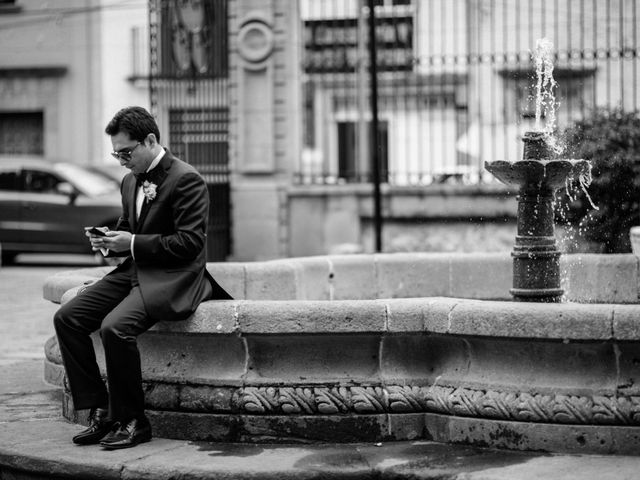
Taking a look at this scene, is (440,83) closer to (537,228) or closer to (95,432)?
(537,228)

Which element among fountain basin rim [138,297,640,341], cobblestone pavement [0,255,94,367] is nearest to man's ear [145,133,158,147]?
fountain basin rim [138,297,640,341]

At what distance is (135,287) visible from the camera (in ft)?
20.5

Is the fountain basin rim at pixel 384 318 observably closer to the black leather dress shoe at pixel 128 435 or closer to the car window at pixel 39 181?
the black leather dress shoe at pixel 128 435

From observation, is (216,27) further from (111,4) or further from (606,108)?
(111,4)

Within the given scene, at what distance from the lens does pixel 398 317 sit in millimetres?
5891

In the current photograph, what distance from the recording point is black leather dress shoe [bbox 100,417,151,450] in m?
5.91

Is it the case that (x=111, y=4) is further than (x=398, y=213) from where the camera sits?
Yes

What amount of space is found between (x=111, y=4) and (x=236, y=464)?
23.3m

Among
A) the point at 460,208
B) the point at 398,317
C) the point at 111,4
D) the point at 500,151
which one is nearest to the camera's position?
the point at 398,317

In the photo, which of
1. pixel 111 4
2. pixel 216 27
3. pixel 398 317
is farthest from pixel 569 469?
pixel 111 4

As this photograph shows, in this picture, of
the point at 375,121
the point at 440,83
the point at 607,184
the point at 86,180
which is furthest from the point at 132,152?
the point at 440,83

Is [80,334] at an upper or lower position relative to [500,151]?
lower

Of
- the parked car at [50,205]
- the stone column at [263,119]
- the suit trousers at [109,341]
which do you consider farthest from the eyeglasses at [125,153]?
the parked car at [50,205]

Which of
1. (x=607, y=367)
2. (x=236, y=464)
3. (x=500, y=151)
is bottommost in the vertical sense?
(x=236, y=464)
